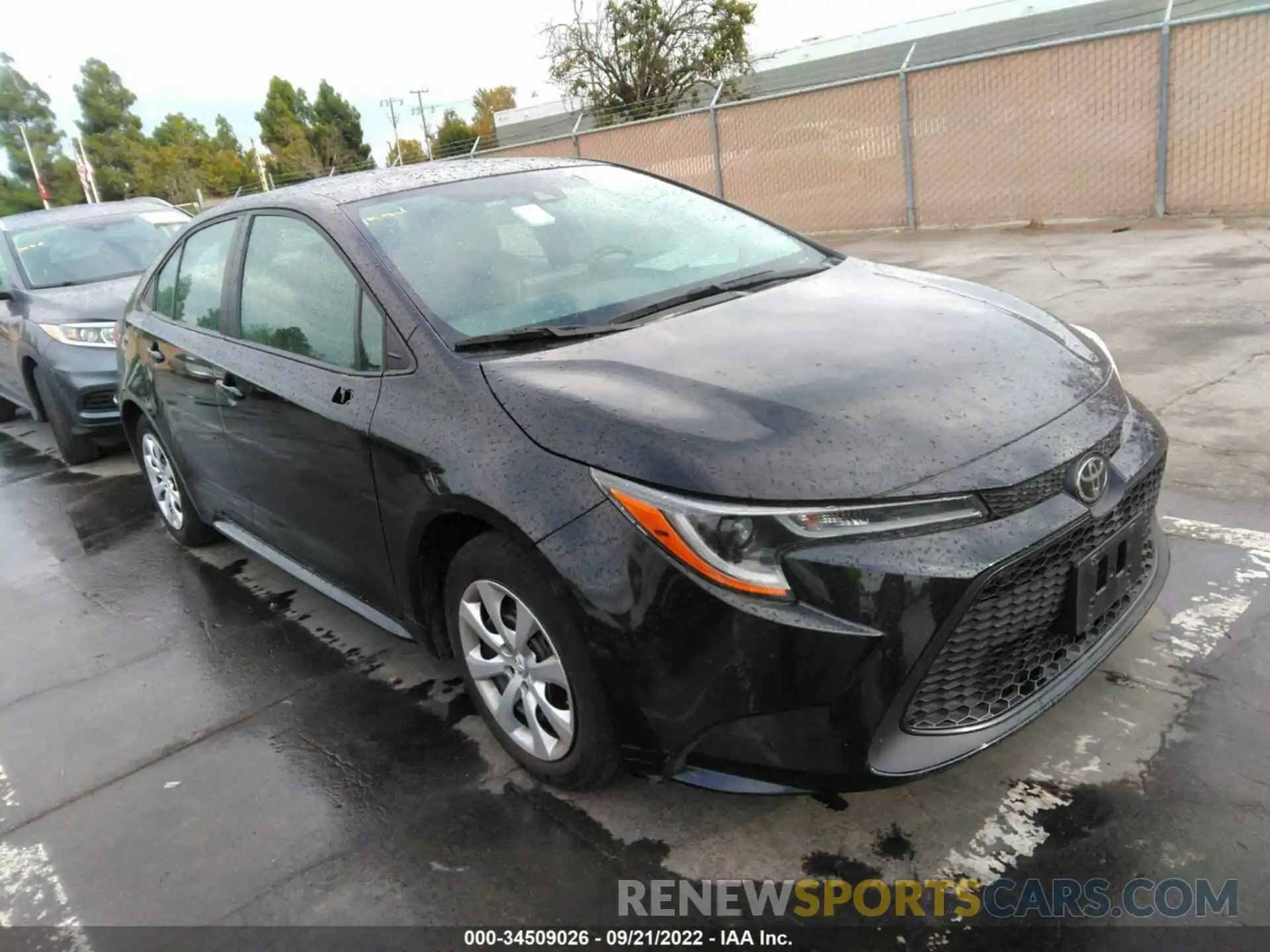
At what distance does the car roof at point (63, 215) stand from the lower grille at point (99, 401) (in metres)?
2.16

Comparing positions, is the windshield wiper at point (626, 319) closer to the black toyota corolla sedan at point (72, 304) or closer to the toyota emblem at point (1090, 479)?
the toyota emblem at point (1090, 479)

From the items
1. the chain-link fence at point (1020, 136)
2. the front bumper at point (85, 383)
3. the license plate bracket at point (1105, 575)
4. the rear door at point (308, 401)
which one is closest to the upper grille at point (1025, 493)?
the license plate bracket at point (1105, 575)

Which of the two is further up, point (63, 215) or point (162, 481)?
point (63, 215)

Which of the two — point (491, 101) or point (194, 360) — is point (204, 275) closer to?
point (194, 360)

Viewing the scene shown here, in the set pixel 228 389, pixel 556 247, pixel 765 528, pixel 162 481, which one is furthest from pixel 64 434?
pixel 765 528

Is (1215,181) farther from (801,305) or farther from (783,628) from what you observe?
(783,628)

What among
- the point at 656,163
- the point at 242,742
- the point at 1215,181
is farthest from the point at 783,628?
the point at 656,163

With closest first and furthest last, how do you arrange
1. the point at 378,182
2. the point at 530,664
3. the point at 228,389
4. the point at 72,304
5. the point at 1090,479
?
the point at 1090,479, the point at 530,664, the point at 378,182, the point at 228,389, the point at 72,304

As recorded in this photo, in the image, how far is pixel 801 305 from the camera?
2.94m

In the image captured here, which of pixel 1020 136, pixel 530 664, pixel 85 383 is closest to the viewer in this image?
pixel 530 664

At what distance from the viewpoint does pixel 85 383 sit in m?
6.56

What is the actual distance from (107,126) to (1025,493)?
77.2m

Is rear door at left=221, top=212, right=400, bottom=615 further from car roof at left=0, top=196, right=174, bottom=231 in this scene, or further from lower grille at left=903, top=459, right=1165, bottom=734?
car roof at left=0, top=196, right=174, bottom=231

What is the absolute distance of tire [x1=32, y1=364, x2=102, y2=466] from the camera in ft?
22.3
